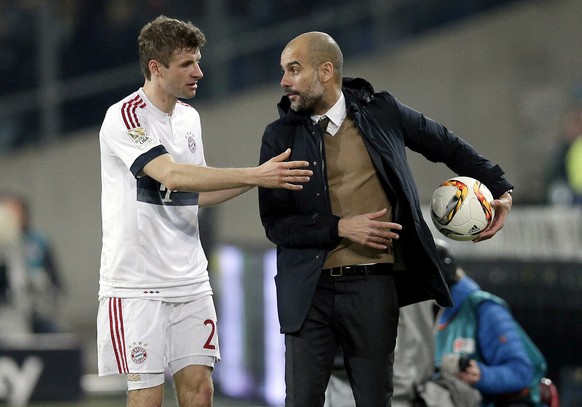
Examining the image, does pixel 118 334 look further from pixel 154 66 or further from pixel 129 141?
pixel 154 66

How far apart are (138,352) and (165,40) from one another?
1352mm

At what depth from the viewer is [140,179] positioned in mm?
5348

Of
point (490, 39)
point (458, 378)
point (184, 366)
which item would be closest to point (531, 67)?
point (490, 39)

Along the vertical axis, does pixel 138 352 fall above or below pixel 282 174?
below

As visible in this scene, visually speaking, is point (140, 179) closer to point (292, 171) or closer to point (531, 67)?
point (292, 171)

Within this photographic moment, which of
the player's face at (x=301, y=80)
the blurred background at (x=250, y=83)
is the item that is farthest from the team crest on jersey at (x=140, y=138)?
the blurred background at (x=250, y=83)

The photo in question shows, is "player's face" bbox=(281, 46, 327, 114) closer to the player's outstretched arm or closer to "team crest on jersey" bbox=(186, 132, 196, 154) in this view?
the player's outstretched arm

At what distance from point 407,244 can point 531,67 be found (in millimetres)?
9819

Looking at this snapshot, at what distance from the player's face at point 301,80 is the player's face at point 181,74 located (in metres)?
0.39

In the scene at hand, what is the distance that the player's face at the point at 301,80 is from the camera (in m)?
5.28

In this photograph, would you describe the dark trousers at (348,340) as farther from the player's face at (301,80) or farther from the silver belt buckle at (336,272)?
the player's face at (301,80)

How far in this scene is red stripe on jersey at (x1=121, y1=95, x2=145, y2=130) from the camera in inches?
210

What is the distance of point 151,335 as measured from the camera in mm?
5340

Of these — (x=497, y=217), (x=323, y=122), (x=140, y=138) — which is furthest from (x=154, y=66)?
(x=497, y=217)
